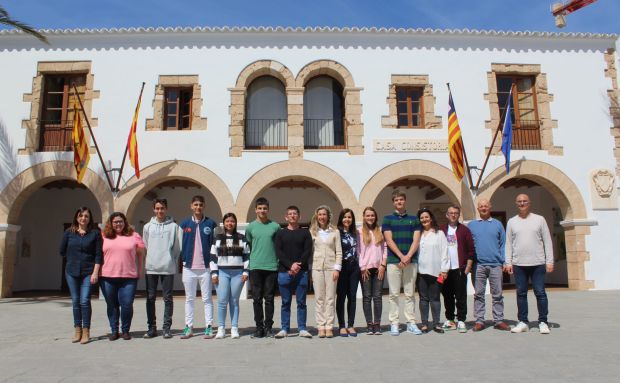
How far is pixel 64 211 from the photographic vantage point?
44.7 ft

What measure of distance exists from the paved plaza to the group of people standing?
0.91 ft

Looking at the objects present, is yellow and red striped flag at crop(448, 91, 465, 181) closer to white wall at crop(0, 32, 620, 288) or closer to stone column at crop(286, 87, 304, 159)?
white wall at crop(0, 32, 620, 288)

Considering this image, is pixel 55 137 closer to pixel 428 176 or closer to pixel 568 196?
pixel 428 176

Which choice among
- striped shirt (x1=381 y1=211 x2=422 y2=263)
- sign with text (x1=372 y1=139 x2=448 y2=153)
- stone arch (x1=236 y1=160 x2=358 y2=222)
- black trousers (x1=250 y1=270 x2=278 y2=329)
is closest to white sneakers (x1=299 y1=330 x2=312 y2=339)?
black trousers (x1=250 y1=270 x2=278 y2=329)

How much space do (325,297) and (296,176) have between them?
5.35 metres

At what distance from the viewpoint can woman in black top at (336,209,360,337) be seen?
560 cm

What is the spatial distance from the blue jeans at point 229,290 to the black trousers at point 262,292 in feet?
0.61

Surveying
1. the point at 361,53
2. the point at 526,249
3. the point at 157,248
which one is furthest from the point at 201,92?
the point at 526,249

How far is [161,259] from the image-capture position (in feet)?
18.3

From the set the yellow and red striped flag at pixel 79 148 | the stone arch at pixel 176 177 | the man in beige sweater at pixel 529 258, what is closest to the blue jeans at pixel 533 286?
the man in beige sweater at pixel 529 258

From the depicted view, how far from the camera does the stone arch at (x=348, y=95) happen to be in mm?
10656

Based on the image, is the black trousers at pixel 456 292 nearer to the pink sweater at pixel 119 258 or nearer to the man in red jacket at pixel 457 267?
the man in red jacket at pixel 457 267

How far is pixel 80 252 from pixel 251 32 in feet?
24.0

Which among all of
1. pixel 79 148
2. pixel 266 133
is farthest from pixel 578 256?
pixel 79 148
